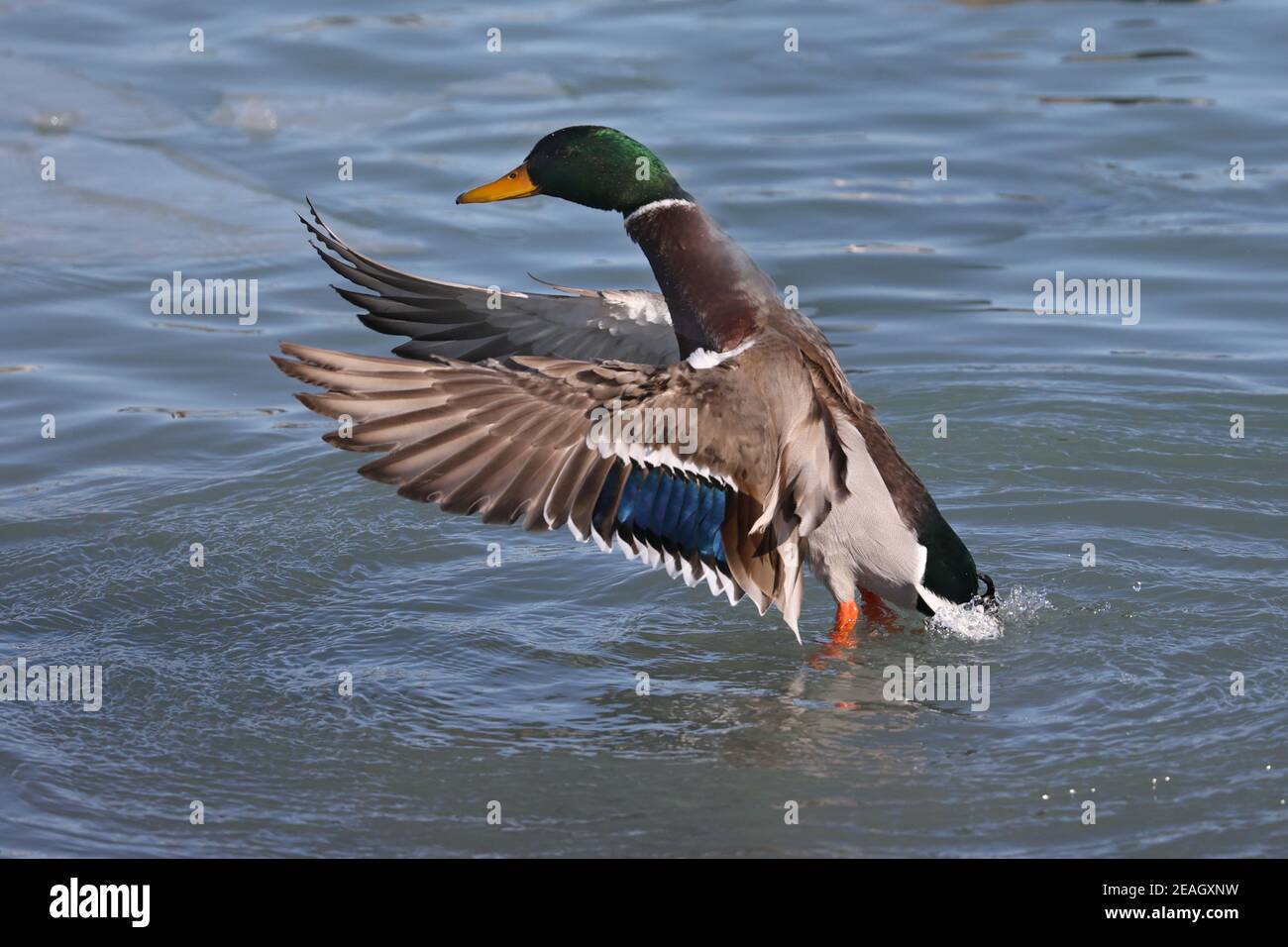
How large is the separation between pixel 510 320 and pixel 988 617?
1.93 metres

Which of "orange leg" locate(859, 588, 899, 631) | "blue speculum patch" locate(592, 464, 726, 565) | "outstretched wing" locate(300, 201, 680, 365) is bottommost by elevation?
"orange leg" locate(859, 588, 899, 631)

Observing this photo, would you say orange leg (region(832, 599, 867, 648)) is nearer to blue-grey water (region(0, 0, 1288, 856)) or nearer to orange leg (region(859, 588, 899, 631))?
blue-grey water (region(0, 0, 1288, 856))

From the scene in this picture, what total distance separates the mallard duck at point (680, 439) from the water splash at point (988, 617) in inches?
2.0

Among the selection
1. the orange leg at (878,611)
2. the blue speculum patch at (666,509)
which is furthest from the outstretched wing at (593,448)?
the orange leg at (878,611)

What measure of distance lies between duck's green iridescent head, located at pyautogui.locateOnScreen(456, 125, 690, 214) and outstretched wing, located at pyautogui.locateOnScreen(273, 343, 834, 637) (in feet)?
3.41

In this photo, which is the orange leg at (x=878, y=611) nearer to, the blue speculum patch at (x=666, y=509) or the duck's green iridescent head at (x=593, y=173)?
the blue speculum patch at (x=666, y=509)

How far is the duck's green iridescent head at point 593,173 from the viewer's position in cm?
570

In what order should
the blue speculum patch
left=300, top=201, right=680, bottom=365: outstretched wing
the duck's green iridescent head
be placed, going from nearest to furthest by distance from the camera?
the blue speculum patch < the duck's green iridescent head < left=300, top=201, right=680, bottom=365: outstretched wing

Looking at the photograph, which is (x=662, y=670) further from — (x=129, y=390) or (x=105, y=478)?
(x=129, y=390)

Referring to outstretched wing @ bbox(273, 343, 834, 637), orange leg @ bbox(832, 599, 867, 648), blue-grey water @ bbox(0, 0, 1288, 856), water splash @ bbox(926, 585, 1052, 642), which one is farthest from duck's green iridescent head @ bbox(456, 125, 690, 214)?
water splash @ bbox(926, 585, 1052, 642)

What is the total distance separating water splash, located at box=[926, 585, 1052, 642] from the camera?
543cm

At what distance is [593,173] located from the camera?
578 centimetres

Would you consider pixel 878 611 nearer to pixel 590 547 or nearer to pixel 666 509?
pixel 590 547

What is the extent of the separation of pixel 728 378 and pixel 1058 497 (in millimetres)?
2100
